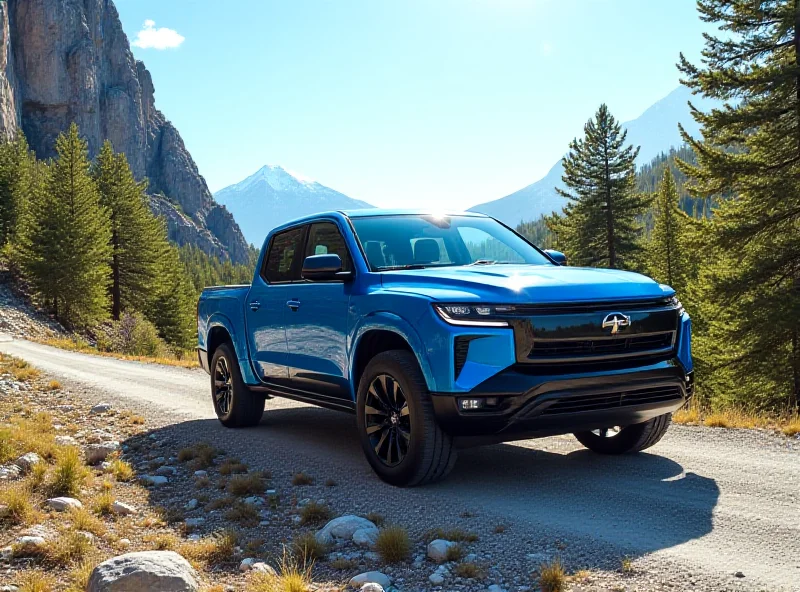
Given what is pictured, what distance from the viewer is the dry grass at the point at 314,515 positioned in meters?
4.64

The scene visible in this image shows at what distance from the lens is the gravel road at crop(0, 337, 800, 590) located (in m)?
3.61

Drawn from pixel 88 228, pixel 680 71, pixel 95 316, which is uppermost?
pixel 680 71

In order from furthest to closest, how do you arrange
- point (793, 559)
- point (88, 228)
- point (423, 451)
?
point (88, 228) < point (423, 451) < point (793, 559)

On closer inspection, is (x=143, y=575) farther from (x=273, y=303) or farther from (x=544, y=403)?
(x=273, y=303)

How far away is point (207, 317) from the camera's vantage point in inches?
331

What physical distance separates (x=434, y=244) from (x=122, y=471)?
3.45 metres

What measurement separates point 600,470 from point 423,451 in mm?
1644

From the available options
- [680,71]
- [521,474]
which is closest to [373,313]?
[521,474]

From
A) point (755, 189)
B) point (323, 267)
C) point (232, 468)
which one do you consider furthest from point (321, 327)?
point (755, 189)

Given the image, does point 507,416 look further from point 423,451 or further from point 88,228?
point 88,228

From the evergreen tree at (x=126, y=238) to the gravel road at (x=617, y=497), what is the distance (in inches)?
1710

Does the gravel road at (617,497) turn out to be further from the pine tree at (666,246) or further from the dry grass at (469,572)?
the pine tree at (666,246)

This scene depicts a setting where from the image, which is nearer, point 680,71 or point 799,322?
point 799,322

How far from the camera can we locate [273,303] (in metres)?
6.87
